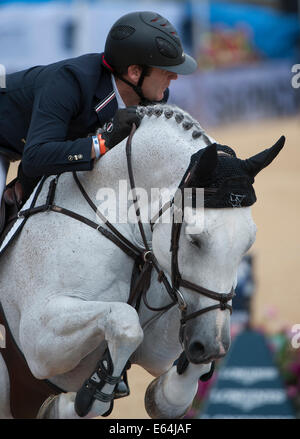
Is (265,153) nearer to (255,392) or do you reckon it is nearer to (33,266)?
(33,266)

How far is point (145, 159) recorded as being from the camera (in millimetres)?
3186

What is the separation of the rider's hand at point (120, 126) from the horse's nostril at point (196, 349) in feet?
3.32

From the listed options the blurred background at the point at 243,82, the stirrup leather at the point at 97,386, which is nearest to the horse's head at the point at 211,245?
the stirrup leather at the point at 97,386

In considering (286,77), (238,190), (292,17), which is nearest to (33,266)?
(238,190)

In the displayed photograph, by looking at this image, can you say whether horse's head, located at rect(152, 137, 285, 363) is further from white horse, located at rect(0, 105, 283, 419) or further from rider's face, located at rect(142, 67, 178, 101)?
rider's face, located at rect(142, 67, 178, 101)

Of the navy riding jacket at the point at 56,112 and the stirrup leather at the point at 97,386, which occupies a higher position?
the navy riding jacket at the point at 56,112

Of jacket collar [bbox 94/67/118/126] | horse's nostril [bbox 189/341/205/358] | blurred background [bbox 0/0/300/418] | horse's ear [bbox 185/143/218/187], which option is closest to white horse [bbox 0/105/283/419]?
horse's nostril [bbox 189/341/205/358]

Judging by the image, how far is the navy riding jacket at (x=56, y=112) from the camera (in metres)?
3.23

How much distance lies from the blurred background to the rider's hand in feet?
12.2

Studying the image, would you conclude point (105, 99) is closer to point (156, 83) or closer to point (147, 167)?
point (156, 83)

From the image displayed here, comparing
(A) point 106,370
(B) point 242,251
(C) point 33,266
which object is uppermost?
(B) point 242,251

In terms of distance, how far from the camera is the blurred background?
29.1 feet

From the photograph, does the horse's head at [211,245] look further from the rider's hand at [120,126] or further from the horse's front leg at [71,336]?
the rider's hand at [120,126]
